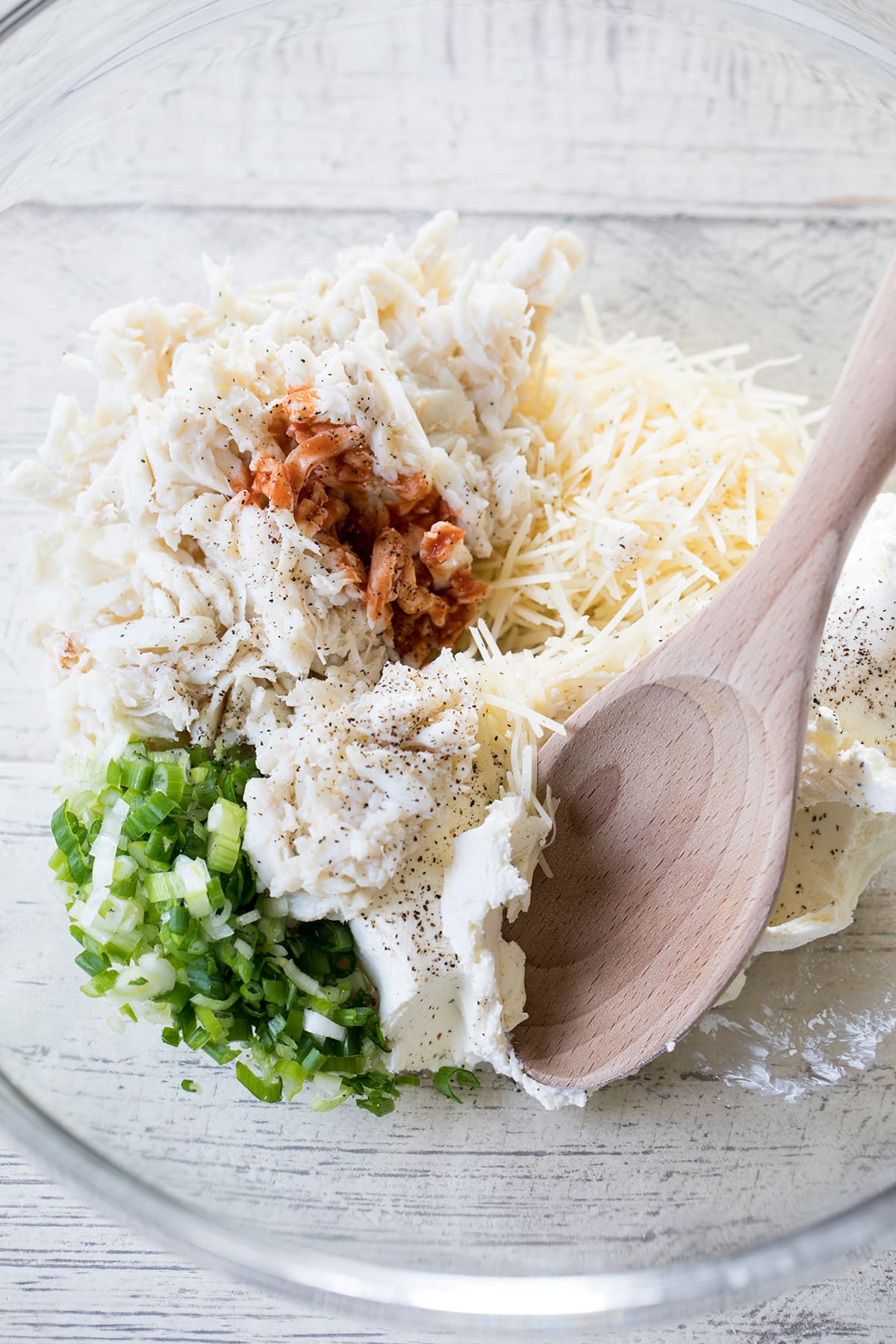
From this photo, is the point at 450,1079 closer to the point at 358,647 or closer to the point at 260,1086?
the point at 260,1086

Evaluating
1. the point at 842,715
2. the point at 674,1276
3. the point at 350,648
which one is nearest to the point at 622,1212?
the point at 674,1276

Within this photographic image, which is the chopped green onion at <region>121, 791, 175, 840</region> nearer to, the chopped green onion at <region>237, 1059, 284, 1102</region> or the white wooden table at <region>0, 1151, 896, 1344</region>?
the chopped green onion at <region>237, 1059, 284, 1102</region>

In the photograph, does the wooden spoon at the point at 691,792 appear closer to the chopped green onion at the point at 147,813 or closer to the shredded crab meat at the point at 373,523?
the shredded crab meat at the point at 373,523

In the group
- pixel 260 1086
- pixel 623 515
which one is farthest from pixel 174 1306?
pixel 623 515

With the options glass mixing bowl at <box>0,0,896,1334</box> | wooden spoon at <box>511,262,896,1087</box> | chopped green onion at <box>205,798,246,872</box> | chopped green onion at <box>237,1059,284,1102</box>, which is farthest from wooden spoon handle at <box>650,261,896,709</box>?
chopped green onion at <box>237,1059,284,1102</box>

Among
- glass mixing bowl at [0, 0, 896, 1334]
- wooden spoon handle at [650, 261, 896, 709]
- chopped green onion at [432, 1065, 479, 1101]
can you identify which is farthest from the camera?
chopped green onion at [432, 1065, 479, 1101]

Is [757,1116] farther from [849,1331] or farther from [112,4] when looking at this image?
[112,4]

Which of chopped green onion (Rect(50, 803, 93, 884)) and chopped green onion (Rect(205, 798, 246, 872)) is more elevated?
chopped green onion (Rect(50, 803, 93, 884))
